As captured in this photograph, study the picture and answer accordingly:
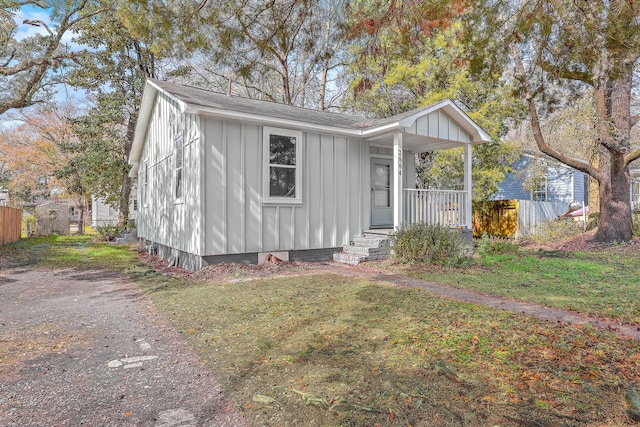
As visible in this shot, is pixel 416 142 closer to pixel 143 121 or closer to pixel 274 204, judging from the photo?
pixel 274 204

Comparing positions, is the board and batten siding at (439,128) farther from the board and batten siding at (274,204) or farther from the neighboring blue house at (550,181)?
the neighboring blue house at (550,181)

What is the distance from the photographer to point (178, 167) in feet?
30.6

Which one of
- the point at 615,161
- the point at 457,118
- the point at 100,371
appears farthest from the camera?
the point at 615,161

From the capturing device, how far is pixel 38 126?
25.3 m

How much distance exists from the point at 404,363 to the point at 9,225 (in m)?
17.5

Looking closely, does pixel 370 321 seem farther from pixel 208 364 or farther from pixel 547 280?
pixel 547 280

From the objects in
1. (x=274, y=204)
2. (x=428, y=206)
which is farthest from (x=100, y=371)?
(x=428, y=206)

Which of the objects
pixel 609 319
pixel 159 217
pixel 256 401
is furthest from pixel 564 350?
pixel 159 217

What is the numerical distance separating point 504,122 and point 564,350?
14477mm

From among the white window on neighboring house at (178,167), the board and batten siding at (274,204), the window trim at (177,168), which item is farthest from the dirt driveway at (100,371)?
the white window on neighboring house at (178,167)

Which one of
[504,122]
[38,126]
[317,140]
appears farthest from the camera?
[38,126]

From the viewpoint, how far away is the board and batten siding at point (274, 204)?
7.57m

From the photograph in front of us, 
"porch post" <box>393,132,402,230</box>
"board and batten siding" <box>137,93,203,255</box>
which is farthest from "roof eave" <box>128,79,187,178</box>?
"porch post" <box>393,132,402,230</box>

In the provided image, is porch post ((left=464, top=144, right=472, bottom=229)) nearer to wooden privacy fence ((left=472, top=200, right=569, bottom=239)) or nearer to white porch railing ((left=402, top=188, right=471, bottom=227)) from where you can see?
white porch railing ((left=402, top=188, right=471, bottom=227))
